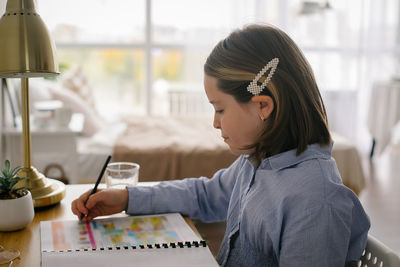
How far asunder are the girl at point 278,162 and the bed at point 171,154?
4.87 feet

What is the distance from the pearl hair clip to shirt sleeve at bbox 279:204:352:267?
0.24 metres

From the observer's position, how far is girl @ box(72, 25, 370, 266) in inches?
31.3

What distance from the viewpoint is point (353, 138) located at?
15.7ft

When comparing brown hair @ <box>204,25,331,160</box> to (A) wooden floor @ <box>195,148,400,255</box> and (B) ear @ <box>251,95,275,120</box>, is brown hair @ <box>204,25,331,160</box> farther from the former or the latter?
(A) wooden floor @ <box>195,148,400,255</box>

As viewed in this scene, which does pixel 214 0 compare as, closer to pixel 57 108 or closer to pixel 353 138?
pixel 353 138

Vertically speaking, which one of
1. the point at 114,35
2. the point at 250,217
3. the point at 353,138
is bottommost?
the point at 353,138

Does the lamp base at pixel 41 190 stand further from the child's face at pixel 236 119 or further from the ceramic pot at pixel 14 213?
the child's face at pixel 236 119

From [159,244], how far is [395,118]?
3.78 meters

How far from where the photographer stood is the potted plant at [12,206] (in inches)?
35.6

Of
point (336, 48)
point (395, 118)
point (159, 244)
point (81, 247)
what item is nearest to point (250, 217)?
point (159, 244)

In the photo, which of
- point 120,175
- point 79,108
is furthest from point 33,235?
point 79,108

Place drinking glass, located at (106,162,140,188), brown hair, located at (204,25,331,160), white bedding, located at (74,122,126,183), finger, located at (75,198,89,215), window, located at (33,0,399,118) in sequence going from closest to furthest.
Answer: brown hair, located at (204,25,331,160)
finger, located at (75,198,89,215)
drinking glass, located at (106,162,140,188)
white bedding, located at (74,122,126,183)
window, located at (33,0,399,118)

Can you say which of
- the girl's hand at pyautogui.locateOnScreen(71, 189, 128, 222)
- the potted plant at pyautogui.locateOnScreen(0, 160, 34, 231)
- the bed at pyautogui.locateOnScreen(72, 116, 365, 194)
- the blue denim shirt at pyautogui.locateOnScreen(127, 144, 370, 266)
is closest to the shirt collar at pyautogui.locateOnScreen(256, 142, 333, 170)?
the blue denim shirt at pyautogui.locateOnScreen(127, 144, 370, 266)

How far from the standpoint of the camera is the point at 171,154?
2525mm
